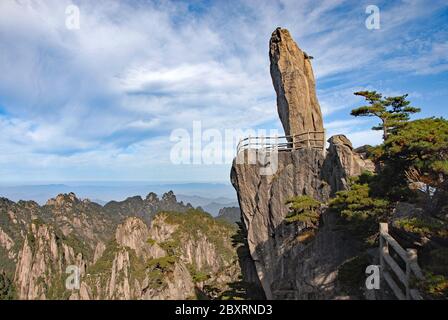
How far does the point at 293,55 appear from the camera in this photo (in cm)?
2945

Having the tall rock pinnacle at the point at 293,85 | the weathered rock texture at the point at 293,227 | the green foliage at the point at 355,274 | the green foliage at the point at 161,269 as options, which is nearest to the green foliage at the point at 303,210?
the weathered rock texture at the point at 293,227

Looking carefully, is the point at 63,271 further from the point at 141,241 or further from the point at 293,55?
the point at 293,55

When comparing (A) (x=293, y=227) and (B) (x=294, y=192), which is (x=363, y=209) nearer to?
(A) (x=293, y=227)

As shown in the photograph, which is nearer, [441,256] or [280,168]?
[441,256]

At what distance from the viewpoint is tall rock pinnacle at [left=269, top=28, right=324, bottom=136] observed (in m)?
28.2

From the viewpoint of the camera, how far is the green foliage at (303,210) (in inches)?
758

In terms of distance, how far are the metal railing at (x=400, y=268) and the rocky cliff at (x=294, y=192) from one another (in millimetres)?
4475

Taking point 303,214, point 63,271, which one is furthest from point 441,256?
point 63,271

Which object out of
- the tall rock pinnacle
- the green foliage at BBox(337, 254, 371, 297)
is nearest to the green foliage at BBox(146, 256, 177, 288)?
the tall rock pinnacle

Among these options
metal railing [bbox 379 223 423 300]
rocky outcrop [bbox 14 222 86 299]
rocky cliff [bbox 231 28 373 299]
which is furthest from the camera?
rocky outcrop [bbox 14 222 86 299]

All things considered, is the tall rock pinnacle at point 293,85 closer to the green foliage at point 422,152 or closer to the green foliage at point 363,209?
the green foliage at point 363,209

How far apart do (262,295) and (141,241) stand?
109 metres

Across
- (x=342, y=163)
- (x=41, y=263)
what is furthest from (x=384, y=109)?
(x=41, y=263)

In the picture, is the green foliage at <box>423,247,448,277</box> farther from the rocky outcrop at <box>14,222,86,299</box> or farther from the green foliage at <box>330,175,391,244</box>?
the rocky outcrop at <box>14,222,86,299</box>
